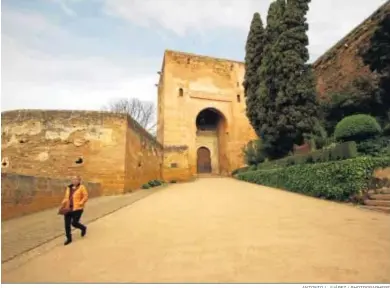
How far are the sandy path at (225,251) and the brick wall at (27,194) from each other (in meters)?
2.01

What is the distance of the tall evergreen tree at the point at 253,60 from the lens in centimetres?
1662

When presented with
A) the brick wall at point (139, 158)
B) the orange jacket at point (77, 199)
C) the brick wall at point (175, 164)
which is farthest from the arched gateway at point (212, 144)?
the orange jacket at point (77, 199)

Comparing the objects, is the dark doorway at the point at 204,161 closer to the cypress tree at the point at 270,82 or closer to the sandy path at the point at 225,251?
the cypress tree at the point at 270,82

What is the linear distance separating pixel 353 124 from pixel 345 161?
201 centimetres

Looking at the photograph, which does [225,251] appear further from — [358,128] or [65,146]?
[65,146]

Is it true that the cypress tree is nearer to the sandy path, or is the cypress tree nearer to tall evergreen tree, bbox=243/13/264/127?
tall evergreen tree, bbox=243/13/264/127

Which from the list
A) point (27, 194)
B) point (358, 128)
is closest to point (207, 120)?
point (358, 128)

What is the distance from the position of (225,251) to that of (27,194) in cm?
555

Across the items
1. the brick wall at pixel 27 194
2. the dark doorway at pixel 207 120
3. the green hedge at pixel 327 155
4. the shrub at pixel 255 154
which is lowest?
the brick wall at pixel 27 194

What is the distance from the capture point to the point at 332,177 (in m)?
8.69

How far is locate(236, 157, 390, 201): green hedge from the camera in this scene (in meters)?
7.75

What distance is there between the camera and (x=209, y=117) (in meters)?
31.8

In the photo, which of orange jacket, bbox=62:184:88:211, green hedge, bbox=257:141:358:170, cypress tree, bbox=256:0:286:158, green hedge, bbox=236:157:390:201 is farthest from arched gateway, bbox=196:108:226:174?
orange jacket, bbox=62:184:88:211

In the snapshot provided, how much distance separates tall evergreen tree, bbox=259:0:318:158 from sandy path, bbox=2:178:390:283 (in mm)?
7297
